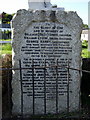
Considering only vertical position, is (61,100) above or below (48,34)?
below

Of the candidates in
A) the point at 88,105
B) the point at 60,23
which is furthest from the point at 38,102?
the point at 60,23

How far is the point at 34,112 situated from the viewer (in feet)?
16.0

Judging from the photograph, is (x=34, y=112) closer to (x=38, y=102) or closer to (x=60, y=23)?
(x=38, y=102)

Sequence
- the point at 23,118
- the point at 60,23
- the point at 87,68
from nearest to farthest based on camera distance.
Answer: the point at 23,118 → the point at 60,23 → the point at 87,68

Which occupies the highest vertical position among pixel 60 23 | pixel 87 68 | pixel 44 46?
pixel 60 23

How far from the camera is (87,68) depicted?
593cm

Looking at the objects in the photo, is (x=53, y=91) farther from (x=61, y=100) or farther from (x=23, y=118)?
(x=23, y=118)

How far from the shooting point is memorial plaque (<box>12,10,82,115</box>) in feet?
15.8

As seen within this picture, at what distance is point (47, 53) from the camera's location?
4898 millimetres

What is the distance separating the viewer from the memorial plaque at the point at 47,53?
15.8ft

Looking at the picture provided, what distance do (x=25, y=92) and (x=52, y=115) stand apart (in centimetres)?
66

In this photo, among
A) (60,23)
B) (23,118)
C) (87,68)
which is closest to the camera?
(23,118)

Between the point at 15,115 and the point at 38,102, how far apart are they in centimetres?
49

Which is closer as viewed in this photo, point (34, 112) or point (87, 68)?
point (34, 112)
